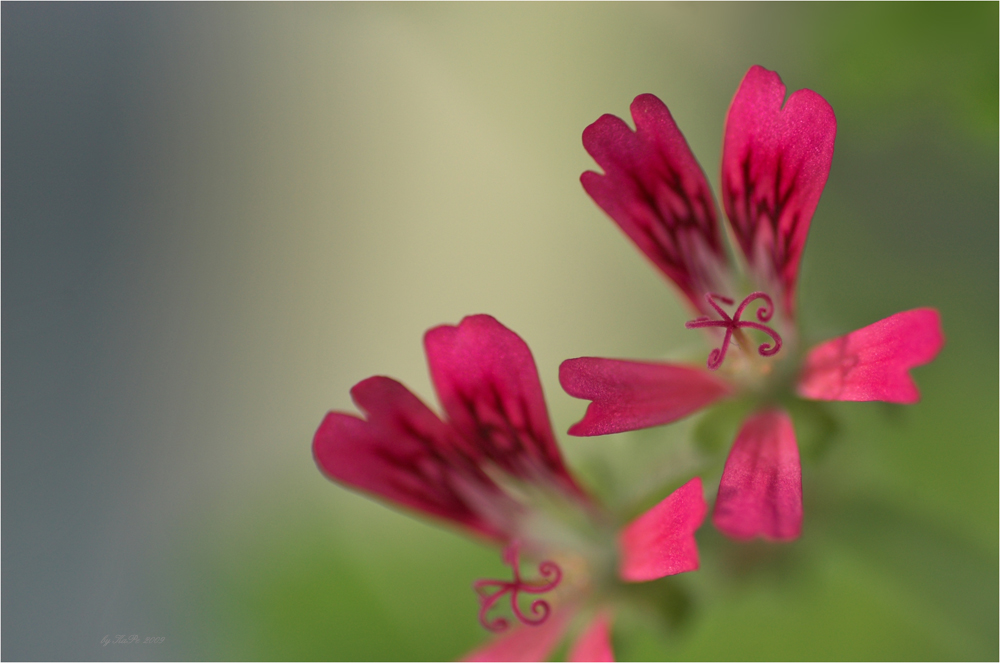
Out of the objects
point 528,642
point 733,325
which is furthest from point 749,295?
point 528,642

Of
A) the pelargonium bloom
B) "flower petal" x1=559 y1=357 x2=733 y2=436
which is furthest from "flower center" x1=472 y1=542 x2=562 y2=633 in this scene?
"flower petal" x1=559 y1=357 x2=733 y2=436

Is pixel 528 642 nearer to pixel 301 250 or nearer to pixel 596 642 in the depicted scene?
pixel 596 642

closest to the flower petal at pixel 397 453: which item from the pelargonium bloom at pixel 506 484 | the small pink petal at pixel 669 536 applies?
the pelargonium bloom at pixel 506 484

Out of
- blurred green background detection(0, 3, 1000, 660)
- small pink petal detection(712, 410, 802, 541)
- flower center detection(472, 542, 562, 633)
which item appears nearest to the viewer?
small pink petal detection(712, 410, 802, 541)

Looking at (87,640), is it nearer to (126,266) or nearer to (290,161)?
(126,266)

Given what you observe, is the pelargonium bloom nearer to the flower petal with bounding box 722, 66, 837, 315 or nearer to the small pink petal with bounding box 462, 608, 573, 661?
the small pink petal with bounding box 462, 608, 573, 661

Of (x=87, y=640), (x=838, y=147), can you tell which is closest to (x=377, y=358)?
(x=87, y=640)

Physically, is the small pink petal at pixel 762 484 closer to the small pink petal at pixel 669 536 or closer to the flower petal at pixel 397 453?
the small pink petal at pixel 669 536
